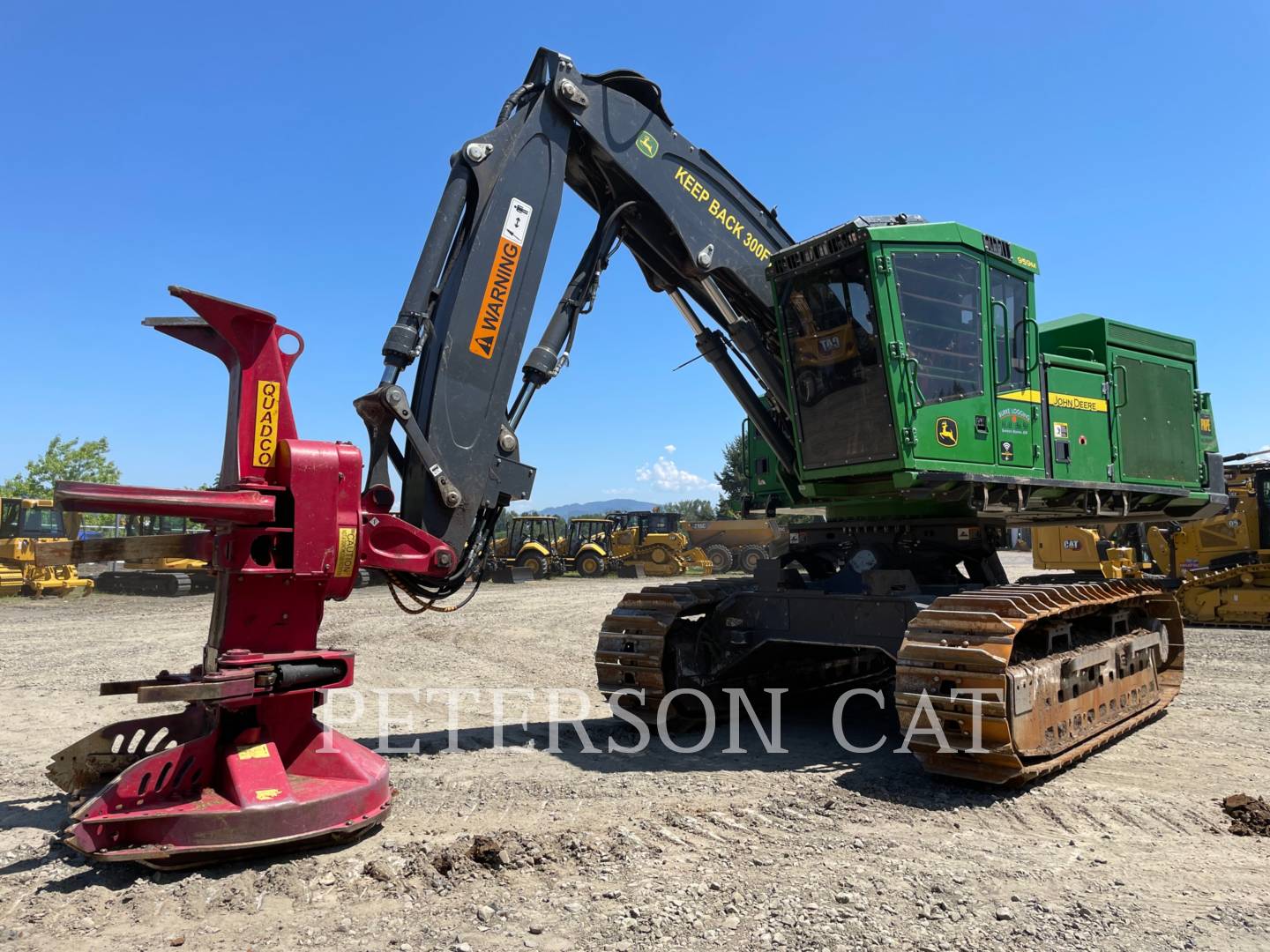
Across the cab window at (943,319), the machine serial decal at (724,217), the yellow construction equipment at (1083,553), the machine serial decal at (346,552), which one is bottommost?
the machine serial decal at (346,552)

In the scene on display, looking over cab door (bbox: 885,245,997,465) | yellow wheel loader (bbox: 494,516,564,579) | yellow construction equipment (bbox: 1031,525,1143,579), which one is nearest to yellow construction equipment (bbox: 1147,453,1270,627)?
yellow construction equipment (bbox: 1031,525,1143,579)

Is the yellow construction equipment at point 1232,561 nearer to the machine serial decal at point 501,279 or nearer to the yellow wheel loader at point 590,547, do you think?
the machine serial decal at point 501,279

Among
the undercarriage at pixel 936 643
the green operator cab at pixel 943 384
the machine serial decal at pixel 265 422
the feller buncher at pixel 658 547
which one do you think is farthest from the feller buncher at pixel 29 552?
the green operator cab at pixel 943 384

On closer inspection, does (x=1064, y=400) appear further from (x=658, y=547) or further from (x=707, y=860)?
(x=658, y=547)

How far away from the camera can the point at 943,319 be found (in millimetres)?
6418

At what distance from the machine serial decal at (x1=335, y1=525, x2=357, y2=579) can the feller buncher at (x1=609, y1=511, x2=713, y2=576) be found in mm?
27706

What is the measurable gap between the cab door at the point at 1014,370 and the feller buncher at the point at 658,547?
25.9 m

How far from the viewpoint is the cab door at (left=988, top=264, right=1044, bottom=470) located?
21.7 ft

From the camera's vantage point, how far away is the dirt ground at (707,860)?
11.7 ft

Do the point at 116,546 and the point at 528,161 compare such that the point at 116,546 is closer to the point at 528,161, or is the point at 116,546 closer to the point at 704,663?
the point at 528,161

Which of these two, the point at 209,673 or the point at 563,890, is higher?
the point at 209,673

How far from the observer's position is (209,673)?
4.41m

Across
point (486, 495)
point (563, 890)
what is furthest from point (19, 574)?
point (563, 890)

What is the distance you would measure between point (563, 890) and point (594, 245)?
4346 mm
